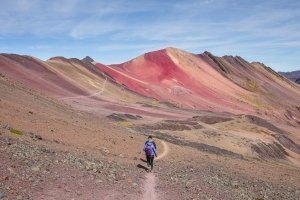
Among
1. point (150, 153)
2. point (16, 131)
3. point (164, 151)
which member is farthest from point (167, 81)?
point (150, 153)

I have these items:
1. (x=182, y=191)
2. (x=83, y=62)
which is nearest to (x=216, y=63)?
(x=83, y=62)

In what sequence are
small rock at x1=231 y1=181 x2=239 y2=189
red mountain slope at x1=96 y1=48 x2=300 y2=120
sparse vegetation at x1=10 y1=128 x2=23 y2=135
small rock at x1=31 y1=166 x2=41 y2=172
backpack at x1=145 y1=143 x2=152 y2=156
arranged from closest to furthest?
small rock at x1=31 y1=166 x2=41 y2=172 → backpack at x1=145 y1=143 x2=152 y2=156 → sparse vegetation at x1=10 y1=128 x2=23 y2=135 → small rock at x1=231 y1=181 x2=239 y2=189 → red mountain slope at x1=96 y1=48 x2=300 y2=120

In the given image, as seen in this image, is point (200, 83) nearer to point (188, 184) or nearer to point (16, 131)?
point (16, 131)

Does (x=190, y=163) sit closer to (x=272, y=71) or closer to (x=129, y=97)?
(x=129, y=97)

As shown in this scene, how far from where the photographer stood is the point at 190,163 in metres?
27.7

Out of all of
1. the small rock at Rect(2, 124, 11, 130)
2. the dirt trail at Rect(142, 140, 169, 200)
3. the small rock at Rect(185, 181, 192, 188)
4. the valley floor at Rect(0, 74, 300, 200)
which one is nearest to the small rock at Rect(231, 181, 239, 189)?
the valley floor at Rect(0, 74, 300, 200)

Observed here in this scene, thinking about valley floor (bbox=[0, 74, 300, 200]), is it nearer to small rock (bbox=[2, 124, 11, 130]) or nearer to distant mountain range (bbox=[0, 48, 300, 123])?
small rock (bbox=[2, 124, 11, 130])

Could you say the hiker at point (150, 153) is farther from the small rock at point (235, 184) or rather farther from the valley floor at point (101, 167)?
the small rock at point (235, 184)

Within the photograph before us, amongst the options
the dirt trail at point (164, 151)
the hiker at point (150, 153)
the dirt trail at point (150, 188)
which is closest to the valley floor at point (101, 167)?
the dirt trail at point (150, 188)

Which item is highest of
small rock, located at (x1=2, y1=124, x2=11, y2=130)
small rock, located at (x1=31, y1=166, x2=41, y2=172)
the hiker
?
small rock, located at (x1=2, y1=124, x2=11, y2=130)

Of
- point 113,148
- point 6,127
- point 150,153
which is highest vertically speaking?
point 6,127

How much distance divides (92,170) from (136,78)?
75.4m

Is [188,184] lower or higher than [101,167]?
lower

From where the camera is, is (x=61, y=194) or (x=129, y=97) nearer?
(x=61, y=194)
